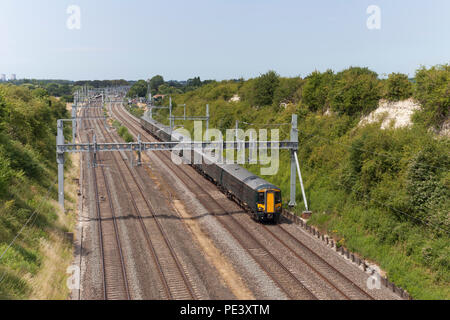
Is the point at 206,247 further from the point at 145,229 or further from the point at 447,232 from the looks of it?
the point at 447,232

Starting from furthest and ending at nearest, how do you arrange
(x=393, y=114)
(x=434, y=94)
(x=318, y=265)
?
(x=393, y=114)
(x=434, y=94)
(x=318, y=265)

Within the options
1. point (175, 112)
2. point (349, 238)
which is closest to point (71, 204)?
point (349, 238)

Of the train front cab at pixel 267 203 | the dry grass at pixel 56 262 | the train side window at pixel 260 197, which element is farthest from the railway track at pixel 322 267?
the dry grass at pixel 56 262

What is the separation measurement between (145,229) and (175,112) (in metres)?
73.0

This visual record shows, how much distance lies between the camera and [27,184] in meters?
29.4

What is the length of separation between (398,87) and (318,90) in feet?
36.4

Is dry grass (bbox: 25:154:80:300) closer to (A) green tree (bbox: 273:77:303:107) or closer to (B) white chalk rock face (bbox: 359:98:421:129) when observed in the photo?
(B) white chalk rock face (bbox: 359:98:421:129)

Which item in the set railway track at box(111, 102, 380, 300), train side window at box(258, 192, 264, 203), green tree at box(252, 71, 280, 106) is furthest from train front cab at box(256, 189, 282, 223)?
green tree at box(252, 71, 280, 106)

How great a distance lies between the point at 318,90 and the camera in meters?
42.1

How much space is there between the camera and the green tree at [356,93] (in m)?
34.2

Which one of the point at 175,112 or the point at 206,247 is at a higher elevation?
the point at 175,112

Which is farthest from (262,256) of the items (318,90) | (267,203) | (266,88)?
(266,88)

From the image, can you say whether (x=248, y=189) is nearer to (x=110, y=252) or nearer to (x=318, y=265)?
(x=318, y=265)

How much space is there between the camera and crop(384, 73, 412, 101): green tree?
31484 mm
